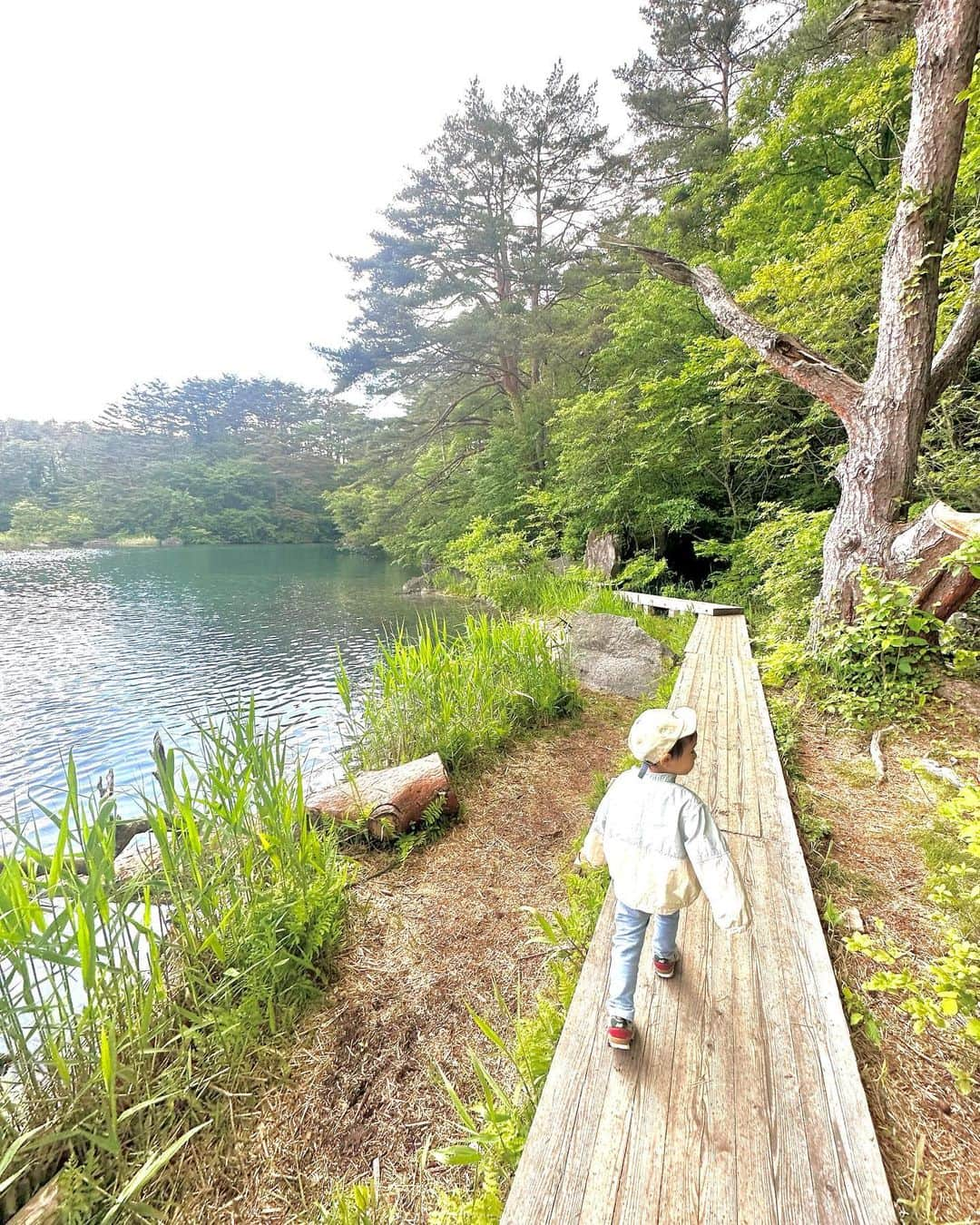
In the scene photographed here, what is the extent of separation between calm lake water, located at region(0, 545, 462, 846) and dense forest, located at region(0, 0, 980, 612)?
410 centimetres

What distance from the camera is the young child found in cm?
121

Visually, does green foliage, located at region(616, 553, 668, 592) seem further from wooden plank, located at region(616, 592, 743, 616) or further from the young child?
the young child

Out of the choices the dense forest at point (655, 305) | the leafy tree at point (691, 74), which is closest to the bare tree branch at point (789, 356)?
the dense forest at point (655, 305)

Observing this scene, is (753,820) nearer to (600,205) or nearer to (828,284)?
(828,284)

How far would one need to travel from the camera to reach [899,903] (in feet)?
6.19

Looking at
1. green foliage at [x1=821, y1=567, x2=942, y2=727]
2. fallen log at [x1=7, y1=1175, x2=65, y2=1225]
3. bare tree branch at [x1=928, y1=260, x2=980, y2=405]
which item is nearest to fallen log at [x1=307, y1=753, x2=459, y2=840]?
fallen log at [x1=7, y1=1175, x2=65, y2=1225]

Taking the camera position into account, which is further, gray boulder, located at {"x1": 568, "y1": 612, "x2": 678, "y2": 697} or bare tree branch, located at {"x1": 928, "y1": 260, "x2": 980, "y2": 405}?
gray boulder, located at {"x1": 568, "y1": 612, "x2": 678, "y2": 697}

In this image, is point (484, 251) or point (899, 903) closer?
point (899, 903)

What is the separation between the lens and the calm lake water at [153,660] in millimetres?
4820

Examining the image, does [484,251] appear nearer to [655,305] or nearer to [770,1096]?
[655,305]

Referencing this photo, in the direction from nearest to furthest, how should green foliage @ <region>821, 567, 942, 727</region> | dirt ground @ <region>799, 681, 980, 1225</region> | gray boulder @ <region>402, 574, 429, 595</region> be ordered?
1. dirt ground @ <region>799, 681, 980, 1225</region>
2. green foliage @ <region>821, 567, 942, 727</region>
3. gray boulder @ <region>402, 574, 429, 595</region>

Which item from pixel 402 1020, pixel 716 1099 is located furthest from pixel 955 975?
pixel 402 1020

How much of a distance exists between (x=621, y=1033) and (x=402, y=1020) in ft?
3.26

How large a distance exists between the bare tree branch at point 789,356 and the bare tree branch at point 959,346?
443 millimetres
